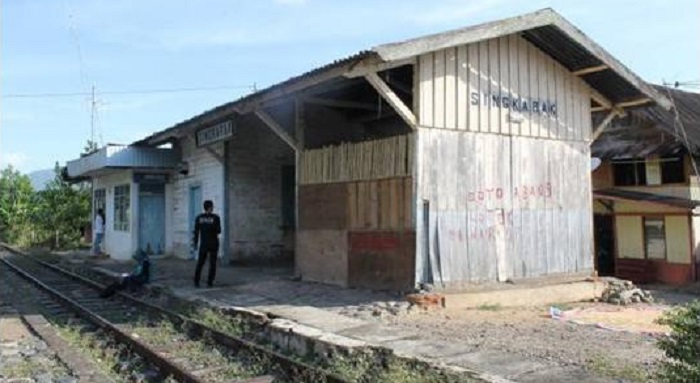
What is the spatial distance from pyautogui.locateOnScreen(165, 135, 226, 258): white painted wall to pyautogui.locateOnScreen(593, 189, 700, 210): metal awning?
10.2 meters

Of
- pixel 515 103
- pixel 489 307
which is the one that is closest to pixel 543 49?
pixel 515 103

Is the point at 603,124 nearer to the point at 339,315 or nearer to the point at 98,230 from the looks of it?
the point at 339,315

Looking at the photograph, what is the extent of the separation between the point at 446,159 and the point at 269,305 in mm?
3508

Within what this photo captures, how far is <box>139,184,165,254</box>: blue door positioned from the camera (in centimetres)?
2172

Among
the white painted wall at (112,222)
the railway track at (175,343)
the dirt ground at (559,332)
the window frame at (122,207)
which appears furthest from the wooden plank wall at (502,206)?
the window frame at (122,207)

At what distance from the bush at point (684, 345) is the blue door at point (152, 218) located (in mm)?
18669

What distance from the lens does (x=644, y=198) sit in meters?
17.9

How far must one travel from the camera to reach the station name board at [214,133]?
16.7 meters

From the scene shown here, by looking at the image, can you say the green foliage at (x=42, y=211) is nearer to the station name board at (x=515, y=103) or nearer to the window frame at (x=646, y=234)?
the window frame at (x=646, y=234)

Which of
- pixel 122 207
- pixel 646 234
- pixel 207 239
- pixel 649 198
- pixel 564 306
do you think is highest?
pixel 122 207

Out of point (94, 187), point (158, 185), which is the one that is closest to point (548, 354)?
point (158, 185)

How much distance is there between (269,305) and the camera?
10438 mm

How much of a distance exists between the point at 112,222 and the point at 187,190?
216 inches

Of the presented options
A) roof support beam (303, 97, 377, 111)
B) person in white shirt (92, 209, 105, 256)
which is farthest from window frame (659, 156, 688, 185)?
person in white shirt (92, 209, 105, 256)
